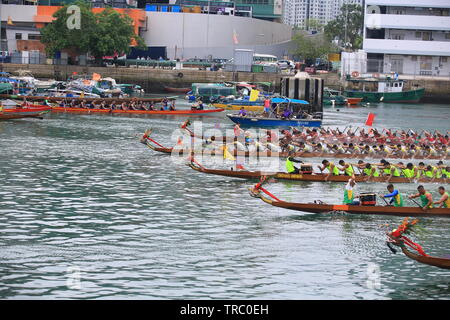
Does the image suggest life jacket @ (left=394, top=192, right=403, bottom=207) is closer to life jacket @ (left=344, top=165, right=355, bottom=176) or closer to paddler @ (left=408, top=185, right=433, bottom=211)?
paddler @ (left=408, top=185, right=433, bottom=211)

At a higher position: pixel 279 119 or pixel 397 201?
pixel 279 119

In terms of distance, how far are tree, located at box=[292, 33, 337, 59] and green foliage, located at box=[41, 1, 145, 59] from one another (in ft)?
106

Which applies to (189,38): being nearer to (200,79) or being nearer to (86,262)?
(200,79)

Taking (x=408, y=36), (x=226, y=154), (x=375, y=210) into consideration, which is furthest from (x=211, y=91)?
(x=375, y=210)

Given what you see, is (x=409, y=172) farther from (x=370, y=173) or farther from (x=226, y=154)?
(x=226, y=154)

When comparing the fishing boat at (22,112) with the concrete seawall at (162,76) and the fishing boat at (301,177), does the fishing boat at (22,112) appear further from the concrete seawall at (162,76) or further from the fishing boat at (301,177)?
the concrete seawall at (162,76)

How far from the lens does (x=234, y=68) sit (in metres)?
95.9

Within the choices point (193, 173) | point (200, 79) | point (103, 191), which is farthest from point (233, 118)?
point (200, 79)

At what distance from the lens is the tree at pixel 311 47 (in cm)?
11856

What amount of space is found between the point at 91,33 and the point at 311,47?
128ft

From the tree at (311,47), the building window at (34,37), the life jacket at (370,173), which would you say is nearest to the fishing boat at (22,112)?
the life jacket at (370,173)

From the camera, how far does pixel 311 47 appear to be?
118688 millimetres

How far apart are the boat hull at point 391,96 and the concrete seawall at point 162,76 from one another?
1.47 m

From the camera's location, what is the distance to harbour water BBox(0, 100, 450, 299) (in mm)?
20828
